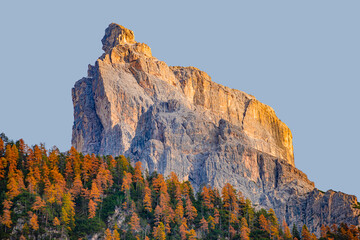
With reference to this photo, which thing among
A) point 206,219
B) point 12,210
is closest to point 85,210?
point 12,210

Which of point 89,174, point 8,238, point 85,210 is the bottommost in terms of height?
point 8,238

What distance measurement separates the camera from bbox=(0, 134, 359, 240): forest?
160m

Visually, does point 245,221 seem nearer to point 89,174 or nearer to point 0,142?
point 89,174

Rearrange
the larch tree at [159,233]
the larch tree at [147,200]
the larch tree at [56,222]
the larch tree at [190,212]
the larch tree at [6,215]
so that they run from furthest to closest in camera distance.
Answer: the larch tree at [190,212]
the larch tree at [147,200]
the larch tree at [159,233]
the larch tree at [56,222]
the larch tree at [6,215]

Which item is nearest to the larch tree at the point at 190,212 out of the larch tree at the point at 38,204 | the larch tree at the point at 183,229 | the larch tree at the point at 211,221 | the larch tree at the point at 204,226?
the larch tree at the point at 204,226

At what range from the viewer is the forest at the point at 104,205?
160375 mm

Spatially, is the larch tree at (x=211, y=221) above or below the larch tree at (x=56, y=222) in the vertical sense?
above

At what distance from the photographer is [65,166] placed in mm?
187375

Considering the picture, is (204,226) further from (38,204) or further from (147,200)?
(38,204)

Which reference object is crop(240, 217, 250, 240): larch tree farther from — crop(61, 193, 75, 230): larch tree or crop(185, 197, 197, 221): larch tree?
crop(61, 193, 75, 230): larch tree

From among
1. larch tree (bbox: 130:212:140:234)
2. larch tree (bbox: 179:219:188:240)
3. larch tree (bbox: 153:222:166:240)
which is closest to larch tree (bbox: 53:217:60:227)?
larch tree (bbox: 130:212:140:234)

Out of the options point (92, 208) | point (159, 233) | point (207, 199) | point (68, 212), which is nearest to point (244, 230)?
point (207, 199)

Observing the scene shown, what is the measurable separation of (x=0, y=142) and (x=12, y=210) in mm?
29567

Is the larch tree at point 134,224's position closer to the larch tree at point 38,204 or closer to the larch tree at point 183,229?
the larch tree at point 183,229
